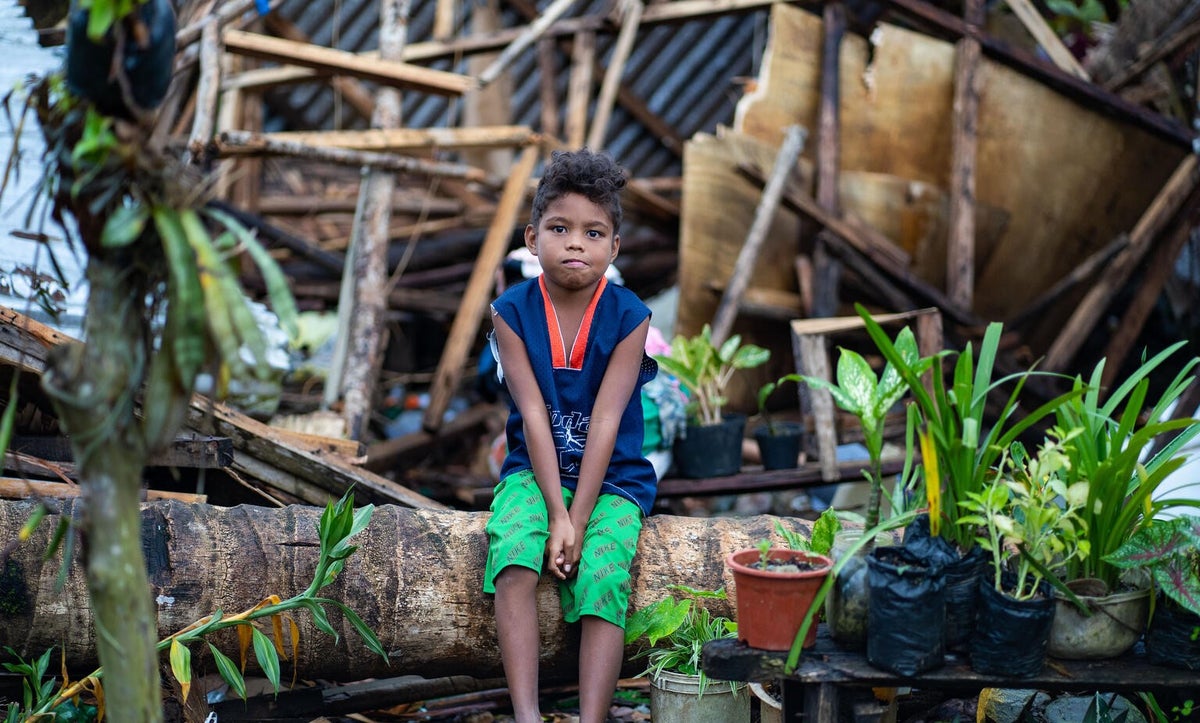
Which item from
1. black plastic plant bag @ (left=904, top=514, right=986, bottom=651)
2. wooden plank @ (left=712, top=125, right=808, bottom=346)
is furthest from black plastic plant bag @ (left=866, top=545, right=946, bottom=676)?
wooden plank @ (left=712, top=125, right=808, bottom=346)

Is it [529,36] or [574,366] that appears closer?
[574,366]

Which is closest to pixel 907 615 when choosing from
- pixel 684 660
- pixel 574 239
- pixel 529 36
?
pixel 684 660

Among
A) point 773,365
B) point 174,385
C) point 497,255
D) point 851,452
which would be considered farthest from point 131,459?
point 773,365

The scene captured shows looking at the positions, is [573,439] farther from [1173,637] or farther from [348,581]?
[1173,637]

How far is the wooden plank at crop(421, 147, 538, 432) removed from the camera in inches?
169

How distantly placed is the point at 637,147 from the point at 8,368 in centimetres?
575

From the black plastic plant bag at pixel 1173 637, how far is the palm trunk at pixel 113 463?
5.69 feet

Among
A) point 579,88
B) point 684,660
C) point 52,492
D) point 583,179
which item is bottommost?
point 684,660

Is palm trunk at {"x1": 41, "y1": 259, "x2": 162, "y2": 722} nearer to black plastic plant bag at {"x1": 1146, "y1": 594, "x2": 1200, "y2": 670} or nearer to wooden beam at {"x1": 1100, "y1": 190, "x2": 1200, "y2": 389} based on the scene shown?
black plastic plant bag at {"x1": 1146, "y1": 594, "x2": 1200, "y2": 670}

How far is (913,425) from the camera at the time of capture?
201 cm

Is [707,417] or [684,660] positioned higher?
[707,417]

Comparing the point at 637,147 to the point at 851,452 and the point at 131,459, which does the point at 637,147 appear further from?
the point at 131,459

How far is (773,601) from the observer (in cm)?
184

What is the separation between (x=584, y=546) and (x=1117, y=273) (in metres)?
3.56
